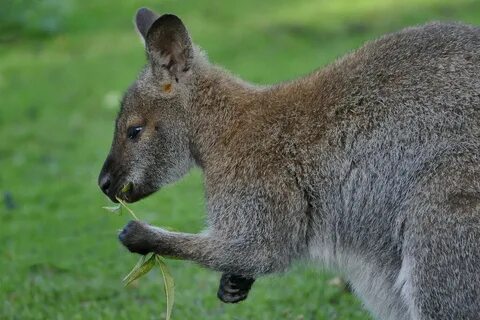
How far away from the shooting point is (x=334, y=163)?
19.0 feet

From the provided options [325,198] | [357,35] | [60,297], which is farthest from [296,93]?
[357,35]

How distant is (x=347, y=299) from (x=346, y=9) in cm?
1027

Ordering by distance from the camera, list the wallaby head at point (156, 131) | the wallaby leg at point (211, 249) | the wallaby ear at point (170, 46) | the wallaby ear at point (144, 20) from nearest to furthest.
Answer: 1. the wallaby leg at point (211, 249)
2. the wallaby ear at point (170, 46)
3. the wallaby head at point (156, 131)
4. the wallaby ear at point (144, 20)

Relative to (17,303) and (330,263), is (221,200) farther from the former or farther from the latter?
(17,303)

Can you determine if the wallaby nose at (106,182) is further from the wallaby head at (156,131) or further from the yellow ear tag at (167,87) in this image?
the yellow ear tag at (167,87)

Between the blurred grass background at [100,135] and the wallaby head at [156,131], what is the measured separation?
3.28ft

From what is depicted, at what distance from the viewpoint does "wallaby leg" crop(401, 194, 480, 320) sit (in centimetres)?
518

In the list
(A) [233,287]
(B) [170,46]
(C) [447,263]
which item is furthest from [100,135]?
(C) [447,263]

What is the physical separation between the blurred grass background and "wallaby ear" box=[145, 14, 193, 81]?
4.40 feet

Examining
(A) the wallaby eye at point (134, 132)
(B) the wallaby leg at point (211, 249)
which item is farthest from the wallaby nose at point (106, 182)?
(B) the wallaby leg at point (211, 249)

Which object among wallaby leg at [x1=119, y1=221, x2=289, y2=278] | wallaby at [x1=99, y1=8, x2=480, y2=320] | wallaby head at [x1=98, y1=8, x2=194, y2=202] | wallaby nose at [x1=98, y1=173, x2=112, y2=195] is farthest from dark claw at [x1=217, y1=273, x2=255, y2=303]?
wallaby nose at [x1=98, y1=173, x2=112, y2=195]

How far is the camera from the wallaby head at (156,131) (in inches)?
245

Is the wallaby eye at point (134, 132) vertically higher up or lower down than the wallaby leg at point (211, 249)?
higher up

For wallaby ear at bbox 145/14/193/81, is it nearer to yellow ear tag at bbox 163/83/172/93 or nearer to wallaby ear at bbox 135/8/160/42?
yellow ear tag at bbox 163/83/172/93
